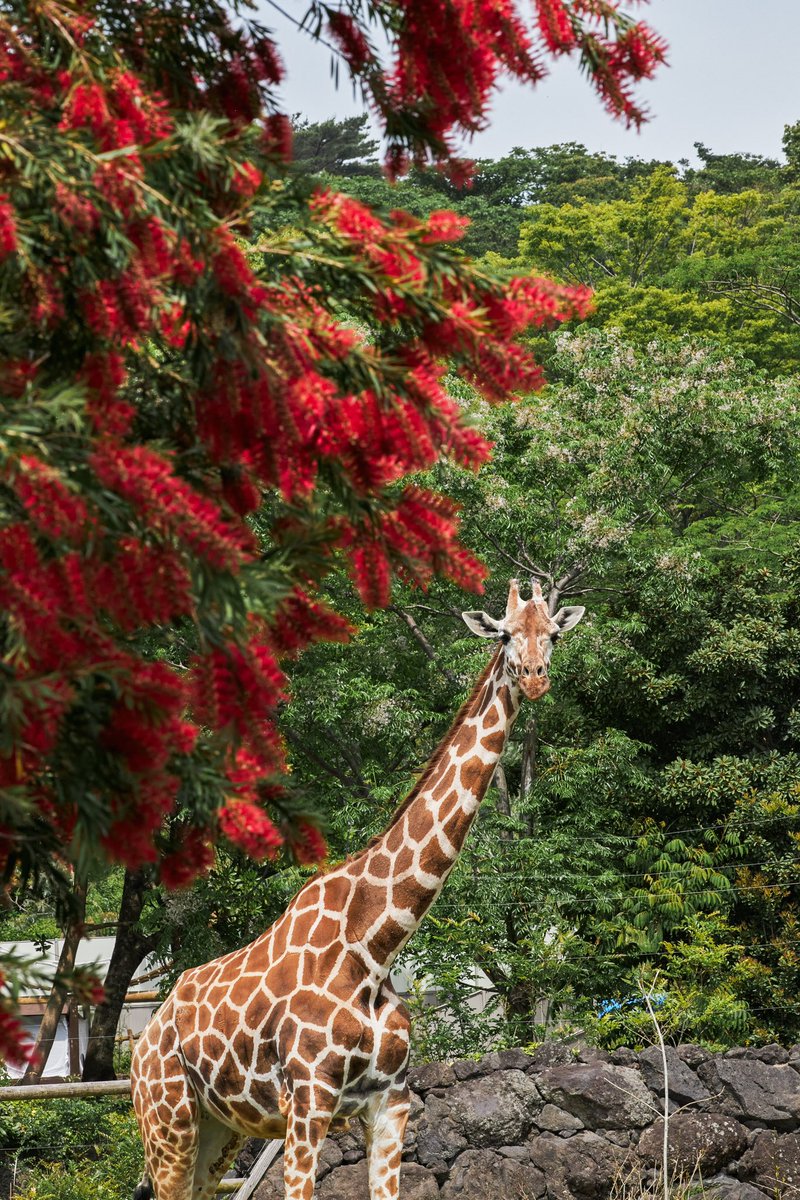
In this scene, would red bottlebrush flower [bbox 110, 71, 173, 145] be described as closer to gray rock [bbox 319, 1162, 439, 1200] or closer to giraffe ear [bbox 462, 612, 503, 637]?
giraffe ear [bbox 462, 612, 503, 637]

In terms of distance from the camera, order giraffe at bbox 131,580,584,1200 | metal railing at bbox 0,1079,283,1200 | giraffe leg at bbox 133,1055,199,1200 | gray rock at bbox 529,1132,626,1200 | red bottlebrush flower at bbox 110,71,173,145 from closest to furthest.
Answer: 1. red bottlebrush flower at bbox 110,71,173,145
2. giraffe at bbox 131,580,584,1200
3. giraffe leg at bbox 133,1055,199,1200
4. metal railing at bbox 0,1079,283,1200
5. gray rock at bbox 529,1132,626,1200

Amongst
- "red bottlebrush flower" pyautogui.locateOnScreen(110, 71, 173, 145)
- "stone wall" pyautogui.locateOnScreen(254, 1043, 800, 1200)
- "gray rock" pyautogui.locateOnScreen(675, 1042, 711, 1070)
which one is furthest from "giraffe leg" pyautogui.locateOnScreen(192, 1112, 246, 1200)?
"red bottlebrush flower" pyautogui.locateOnScreen(110, 71, 173, 145)

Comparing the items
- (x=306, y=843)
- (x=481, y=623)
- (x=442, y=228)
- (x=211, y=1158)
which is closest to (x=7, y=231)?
(x=442, y=228)

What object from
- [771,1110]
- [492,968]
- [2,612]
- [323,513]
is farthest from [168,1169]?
[492,968]

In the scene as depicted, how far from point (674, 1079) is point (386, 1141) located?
365 cm

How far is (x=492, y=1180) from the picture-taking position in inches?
358

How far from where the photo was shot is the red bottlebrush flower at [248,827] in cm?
298

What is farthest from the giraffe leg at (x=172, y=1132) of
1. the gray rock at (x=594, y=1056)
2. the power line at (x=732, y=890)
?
the power line at (x=732, y=890)

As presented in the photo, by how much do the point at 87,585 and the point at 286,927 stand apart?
477cm

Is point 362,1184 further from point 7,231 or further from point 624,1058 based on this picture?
point 7,231

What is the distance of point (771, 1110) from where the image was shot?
31.2 feet

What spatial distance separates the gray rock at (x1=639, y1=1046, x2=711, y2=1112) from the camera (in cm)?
958

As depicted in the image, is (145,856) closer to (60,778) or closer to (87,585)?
(60,778)

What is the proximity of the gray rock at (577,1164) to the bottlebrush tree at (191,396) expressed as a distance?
252 inches
